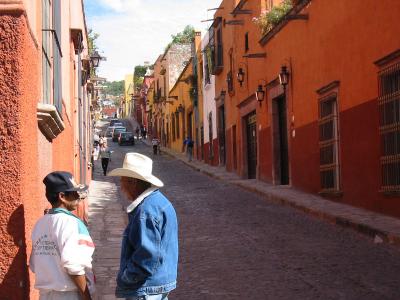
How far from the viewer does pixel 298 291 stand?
7.12 metres

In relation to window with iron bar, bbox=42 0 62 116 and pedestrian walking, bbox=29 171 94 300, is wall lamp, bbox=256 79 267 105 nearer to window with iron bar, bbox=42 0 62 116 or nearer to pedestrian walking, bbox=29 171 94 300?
window with iron bar, bbox=42 0 62 116

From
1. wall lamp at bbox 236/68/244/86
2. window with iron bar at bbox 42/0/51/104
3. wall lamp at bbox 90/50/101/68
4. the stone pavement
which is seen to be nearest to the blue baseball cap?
window with iron bar at bbox 42/0/51/104

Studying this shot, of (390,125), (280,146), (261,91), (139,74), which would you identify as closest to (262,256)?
(390,125)

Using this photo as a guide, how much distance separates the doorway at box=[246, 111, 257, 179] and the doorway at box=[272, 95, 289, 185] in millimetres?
2906

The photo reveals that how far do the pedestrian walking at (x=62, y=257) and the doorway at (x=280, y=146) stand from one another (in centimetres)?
1656

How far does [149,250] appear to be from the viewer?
3.61 m

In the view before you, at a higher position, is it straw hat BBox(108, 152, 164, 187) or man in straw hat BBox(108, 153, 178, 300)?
straw hat BBox(108, 152, 164, 187)

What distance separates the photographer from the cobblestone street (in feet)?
23.6

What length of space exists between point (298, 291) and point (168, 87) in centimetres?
4486

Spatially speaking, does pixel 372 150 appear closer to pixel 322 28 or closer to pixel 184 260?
pixel 322 28

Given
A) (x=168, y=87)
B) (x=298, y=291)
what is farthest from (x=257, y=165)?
(x=168, y=87)

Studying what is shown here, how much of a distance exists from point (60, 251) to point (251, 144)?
2083cm

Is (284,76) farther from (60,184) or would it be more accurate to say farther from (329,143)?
(60,184)

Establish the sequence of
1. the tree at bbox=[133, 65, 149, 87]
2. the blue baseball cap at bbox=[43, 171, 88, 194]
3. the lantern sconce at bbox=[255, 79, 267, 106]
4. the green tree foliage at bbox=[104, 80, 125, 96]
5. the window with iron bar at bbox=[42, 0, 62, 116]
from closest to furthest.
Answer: the blue baseball cap at bbox=[43, 171, 88, 194]
the window with iron bar at bbox=[42, 0, 62, 116]
the lantern sconce at bbox=[255, 79, 267, 106]
the tree at bbox=[133, 65, 149, 87]
the green tree foliage at bbox=[104, 80, 125, 96]
